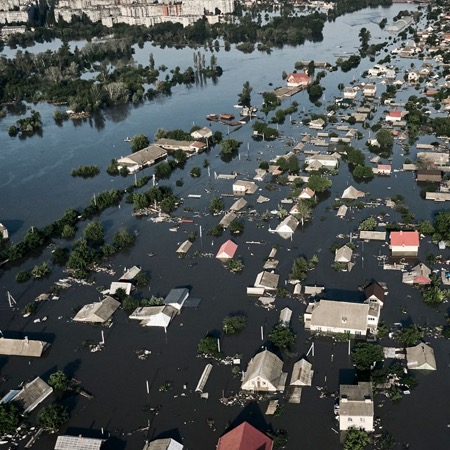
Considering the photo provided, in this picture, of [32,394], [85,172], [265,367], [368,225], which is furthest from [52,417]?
[85,172]

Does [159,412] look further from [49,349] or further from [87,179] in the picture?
[87,179]

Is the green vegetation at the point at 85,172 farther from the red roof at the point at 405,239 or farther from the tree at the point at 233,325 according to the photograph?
the red roof at the point at 405,239

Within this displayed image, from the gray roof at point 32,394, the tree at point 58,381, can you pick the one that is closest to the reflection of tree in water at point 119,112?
the tree at point 58,381

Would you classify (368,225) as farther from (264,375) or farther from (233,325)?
(264,375)

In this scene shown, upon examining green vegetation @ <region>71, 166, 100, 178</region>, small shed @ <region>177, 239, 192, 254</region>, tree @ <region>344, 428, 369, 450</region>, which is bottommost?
tree @ <region>344, 428, 369, 450</region>

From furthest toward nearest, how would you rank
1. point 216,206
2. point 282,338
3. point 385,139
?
point 385,139 < point 216,206 < point 282,338

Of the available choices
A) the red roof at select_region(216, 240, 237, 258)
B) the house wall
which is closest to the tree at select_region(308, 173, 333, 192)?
the red roof at select_region(216, 240, 237, 258)

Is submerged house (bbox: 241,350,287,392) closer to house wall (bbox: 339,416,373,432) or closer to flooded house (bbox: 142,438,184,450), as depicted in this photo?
house wall (bbox: 339,416,373,432)
